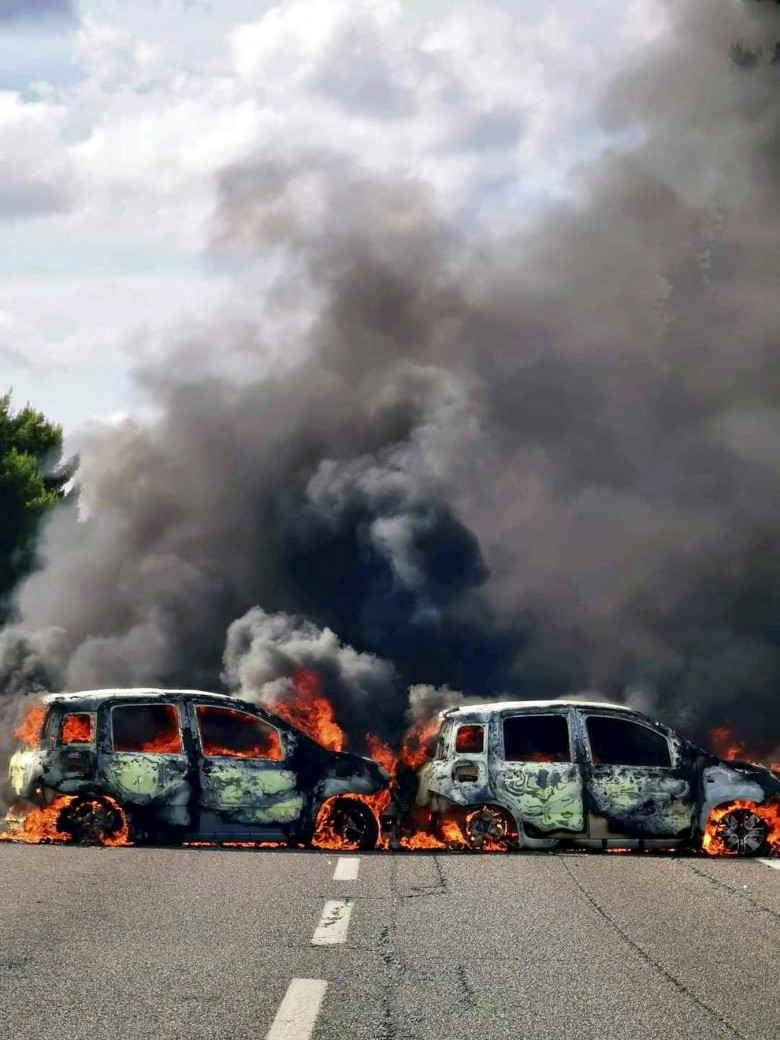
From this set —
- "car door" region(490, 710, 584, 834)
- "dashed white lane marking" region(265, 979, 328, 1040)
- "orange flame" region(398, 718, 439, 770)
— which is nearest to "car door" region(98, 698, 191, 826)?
"car door" region(490, 710, 584, 834)

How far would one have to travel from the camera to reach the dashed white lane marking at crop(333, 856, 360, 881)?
1236 centimetres

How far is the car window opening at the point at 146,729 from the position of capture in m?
15.0

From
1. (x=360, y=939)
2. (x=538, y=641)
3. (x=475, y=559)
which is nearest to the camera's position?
(x=360, y=939)

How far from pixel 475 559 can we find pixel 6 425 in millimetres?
17031

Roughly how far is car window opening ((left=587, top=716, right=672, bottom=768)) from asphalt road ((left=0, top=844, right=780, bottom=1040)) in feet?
5.05

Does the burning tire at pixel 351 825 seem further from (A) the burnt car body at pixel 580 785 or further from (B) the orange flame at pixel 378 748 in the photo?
(B) the orange flame at pixel 378 748

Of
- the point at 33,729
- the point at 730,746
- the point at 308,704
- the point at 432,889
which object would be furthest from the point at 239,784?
the point at 730,746

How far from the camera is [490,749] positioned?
14734 mm

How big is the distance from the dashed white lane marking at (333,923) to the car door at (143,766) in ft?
14.4

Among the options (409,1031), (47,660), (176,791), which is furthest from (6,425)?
(409,1031)

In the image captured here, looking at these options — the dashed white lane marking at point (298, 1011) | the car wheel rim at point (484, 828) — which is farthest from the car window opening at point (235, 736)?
the dashed white lane marking at point (298, 1011)

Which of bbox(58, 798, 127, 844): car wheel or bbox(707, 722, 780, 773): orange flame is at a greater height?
bbox(707, 722, 780, 773): orange flame

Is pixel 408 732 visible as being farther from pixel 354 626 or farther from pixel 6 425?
pixel 6 425

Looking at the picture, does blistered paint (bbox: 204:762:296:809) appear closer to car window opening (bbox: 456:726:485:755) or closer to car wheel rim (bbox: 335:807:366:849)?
car wheel rim (bbox: 335:807:366:849)
